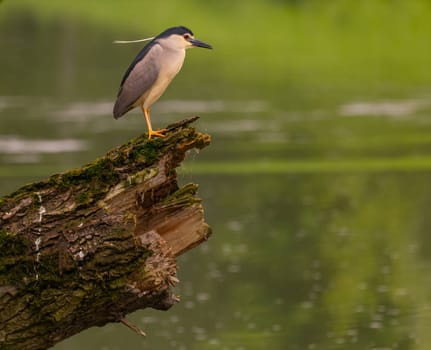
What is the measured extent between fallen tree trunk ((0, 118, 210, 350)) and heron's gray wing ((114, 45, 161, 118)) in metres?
1.33

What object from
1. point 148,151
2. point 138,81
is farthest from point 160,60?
point 148,151

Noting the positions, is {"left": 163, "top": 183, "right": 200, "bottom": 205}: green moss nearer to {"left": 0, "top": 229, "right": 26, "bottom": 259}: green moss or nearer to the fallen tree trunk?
the fallen tree trunk

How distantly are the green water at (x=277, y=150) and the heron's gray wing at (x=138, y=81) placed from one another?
16.5ft

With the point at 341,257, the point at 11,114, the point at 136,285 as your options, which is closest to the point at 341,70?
the point at 11,114

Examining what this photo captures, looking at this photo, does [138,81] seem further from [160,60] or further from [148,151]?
[148,151]

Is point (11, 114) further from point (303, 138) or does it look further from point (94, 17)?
point (94, 17)

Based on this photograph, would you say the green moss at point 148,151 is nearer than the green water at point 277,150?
Yes

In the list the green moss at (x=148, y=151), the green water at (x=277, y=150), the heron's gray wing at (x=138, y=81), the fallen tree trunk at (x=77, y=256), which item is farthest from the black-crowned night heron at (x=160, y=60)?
the green water at (x=277, y=150)

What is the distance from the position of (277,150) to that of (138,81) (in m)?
18.2

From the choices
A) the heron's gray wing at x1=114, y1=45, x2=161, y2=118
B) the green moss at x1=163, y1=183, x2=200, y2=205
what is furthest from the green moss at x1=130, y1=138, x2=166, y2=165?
the heron's gray wing at x1=114, y1=45, x2=161, y2=118

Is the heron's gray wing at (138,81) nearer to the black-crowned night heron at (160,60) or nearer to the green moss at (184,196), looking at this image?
the black-crowned night heron at (160,60)

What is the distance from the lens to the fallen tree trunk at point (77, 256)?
6.97 meters

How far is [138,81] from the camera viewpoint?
8.48m

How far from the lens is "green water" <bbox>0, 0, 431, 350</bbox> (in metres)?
14.5
